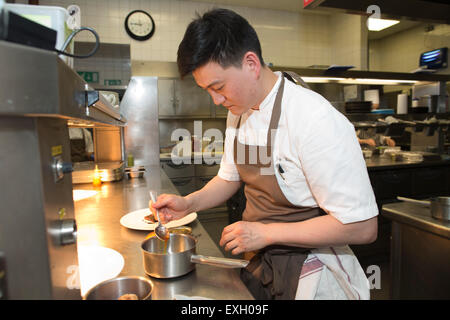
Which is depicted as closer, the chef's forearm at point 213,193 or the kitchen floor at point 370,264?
the chef's forearm at point 213,193

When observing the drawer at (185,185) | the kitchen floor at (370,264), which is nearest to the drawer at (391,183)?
the kitchen floor at (370,264)

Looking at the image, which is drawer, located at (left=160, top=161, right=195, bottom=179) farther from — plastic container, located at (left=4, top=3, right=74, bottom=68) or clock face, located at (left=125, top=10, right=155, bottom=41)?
plastic container, located at (left=4, top=3, right=74, bottom=68)

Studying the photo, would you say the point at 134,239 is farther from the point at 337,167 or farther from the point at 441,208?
the point at 441,208

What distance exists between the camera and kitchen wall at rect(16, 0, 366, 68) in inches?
186

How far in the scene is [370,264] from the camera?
3.20 meters

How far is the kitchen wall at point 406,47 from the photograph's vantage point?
208 inches

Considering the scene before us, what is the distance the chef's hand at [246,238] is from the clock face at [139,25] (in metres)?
4.82

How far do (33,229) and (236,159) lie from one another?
87cm

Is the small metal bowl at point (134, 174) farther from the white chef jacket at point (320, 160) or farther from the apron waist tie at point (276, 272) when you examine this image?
the white chef jacket at point (320, 160)

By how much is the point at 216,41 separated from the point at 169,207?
660 mm

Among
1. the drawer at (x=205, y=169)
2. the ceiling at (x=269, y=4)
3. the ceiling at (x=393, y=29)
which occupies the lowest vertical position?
the drawer at (x=205, y=169)

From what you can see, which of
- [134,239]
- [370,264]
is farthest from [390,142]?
[134,239]

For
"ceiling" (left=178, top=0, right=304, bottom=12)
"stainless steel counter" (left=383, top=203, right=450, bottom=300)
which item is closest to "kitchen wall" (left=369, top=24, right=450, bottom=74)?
"ceiling" (left=178, top=0, right=304, bottom=12)

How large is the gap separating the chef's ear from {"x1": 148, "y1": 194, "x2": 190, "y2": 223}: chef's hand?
22.7 inches
